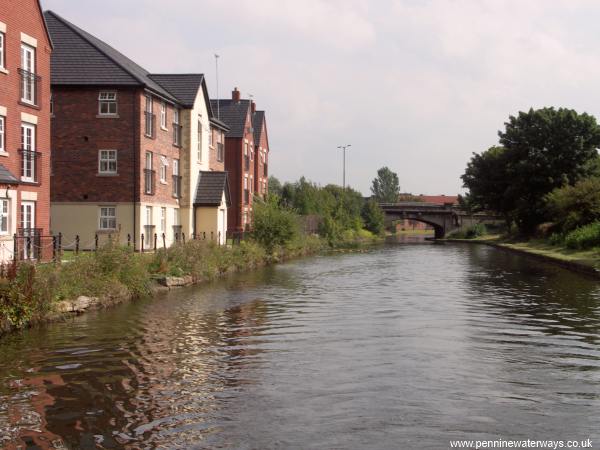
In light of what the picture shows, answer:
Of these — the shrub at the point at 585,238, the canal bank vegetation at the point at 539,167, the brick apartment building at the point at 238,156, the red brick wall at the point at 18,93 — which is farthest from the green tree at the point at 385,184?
the red brick wall at the point at 18,93

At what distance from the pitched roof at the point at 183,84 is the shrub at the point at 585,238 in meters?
24.4

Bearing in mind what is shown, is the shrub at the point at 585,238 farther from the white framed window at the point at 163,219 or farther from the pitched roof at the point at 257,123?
the pitched roof at the point at 257,123

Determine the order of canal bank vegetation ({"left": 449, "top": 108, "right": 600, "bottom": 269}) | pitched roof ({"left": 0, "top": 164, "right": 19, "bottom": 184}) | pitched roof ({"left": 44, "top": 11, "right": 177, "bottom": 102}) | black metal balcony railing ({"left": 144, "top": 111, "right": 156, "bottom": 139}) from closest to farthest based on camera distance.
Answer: pitched roof ({"left": 0, "top": 164, "right": 19, "bottom": 184}) < pitched roof ({"left": 44, "top": 11, "right": 177, "bottom": 102}) < black metal balcony railing ({"left": 144, "top": 111, "right": 156, "bottom": 139}) < canal bank vegetation ({"left": 449, "top": 108, "right": 600, "bottom": 269})

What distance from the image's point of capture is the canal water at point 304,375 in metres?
8.52

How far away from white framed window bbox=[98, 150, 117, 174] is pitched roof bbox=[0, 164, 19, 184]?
1144 cm

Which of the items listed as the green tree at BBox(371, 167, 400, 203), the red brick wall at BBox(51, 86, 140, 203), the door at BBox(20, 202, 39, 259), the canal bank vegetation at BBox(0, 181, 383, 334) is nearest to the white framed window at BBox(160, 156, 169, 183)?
the red brick wall at BBox(51, 86, 140, 203)

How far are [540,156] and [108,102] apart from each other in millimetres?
40911

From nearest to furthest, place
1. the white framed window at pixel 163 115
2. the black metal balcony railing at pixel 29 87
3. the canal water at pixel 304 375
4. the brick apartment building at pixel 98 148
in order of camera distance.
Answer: the canal water at pixel 304 375 → the black metal balcony railing at pixel 29 87 → the brick apartment building at pixel 98 148 → the white framed window at pixel 163 115

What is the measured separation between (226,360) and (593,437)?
21.4 ft

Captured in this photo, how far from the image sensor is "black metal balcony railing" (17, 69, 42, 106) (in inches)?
955

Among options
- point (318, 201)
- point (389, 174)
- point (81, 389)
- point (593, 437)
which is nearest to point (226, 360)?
point (81, 389)

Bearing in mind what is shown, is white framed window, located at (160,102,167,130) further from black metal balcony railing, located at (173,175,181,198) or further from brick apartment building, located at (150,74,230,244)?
black metal balcony railing, located at (173,175,181,198)

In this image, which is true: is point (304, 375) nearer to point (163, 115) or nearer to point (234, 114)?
point (163, 115)

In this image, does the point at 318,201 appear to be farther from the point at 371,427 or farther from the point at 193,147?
the point at 371,427
